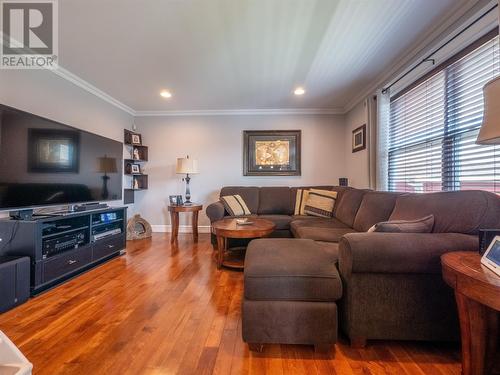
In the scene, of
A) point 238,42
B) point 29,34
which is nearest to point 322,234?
point 238,42

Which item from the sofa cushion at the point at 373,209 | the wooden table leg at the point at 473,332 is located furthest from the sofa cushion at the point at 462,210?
the wooden table leg at the point at 473,332

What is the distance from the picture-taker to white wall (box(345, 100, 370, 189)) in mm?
3389

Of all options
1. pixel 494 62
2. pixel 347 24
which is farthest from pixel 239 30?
pixel 494 62

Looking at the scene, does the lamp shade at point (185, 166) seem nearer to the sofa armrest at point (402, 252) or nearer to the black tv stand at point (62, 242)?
the black tv stand at point (62, 242)

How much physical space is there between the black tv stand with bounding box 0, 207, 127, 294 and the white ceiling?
1.71 metres

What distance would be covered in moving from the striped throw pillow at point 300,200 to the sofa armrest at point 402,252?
2.36 m

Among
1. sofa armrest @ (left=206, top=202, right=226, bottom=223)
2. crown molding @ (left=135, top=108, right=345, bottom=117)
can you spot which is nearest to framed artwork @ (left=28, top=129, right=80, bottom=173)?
sofa armrest @ (left=206, top=202, right=226, bottom=223)

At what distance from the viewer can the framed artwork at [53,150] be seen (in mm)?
2105

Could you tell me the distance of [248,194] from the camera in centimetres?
387

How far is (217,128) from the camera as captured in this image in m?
4.29

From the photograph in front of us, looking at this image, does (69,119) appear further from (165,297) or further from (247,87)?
(165,297)

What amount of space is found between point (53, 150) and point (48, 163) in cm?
14

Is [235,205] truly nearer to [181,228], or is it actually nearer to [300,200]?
[300,200]

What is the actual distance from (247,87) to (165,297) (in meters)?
2.75
